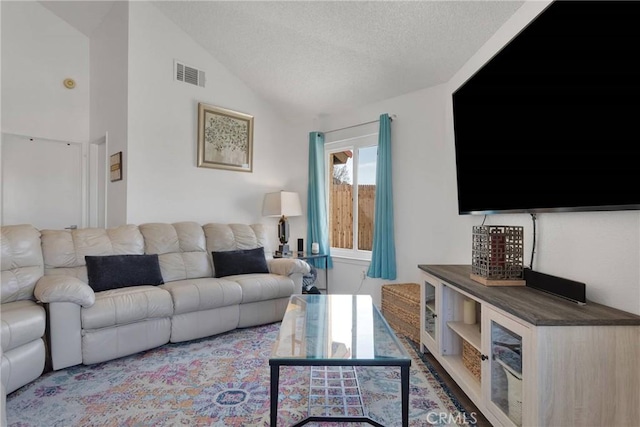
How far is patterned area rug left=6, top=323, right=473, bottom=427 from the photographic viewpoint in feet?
5.52

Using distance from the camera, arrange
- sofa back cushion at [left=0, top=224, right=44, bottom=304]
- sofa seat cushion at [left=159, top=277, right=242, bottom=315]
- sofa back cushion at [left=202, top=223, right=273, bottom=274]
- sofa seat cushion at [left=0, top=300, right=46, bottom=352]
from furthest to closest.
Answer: sofa back cushion at [left=202, top=223, right=273, bottom=274] → sofa seat cushion at [left=159, top=277, right=242, bottom=315] → sofa back cushion at [left=0, top=224, right=44, bottom=304] → sofa seat cushion at [left=0, top=300, right=46, bottom=352]

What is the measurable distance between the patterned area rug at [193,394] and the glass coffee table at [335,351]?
9cm

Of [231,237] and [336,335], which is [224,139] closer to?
[231,237]

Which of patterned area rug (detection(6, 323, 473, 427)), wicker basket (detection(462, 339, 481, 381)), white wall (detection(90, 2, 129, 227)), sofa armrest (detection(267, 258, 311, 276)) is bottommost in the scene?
patterned area rug (detection(6, 323, 473, 427))

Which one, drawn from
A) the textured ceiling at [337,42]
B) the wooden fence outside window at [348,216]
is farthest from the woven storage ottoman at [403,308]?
the textured ceiling at [337,42]

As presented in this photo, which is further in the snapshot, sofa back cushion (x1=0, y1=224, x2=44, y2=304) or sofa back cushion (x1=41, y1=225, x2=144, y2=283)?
sofa back cushion (x1=41, y1=225, x2=144, y2=283)

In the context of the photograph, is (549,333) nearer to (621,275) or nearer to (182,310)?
(621,275)

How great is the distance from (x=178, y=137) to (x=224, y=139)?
1.80 feet

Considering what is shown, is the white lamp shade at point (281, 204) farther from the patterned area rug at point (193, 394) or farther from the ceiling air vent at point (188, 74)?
the patterned area rug at point (193, 394)

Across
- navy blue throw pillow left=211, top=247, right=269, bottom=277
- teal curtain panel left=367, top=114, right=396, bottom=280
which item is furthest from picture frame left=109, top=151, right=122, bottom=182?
teal curtain panel left=367, top=114, right=396, bottom=280

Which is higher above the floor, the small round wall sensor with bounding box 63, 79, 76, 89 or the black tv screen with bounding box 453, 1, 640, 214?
the small round wall sensor with bounding box 63, 79, 76, 89

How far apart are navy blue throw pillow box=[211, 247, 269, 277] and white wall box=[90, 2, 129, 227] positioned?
43.9 inches

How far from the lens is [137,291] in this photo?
2.50 m

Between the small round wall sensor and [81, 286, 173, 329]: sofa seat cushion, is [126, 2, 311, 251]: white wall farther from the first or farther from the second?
the small round wall sensor
